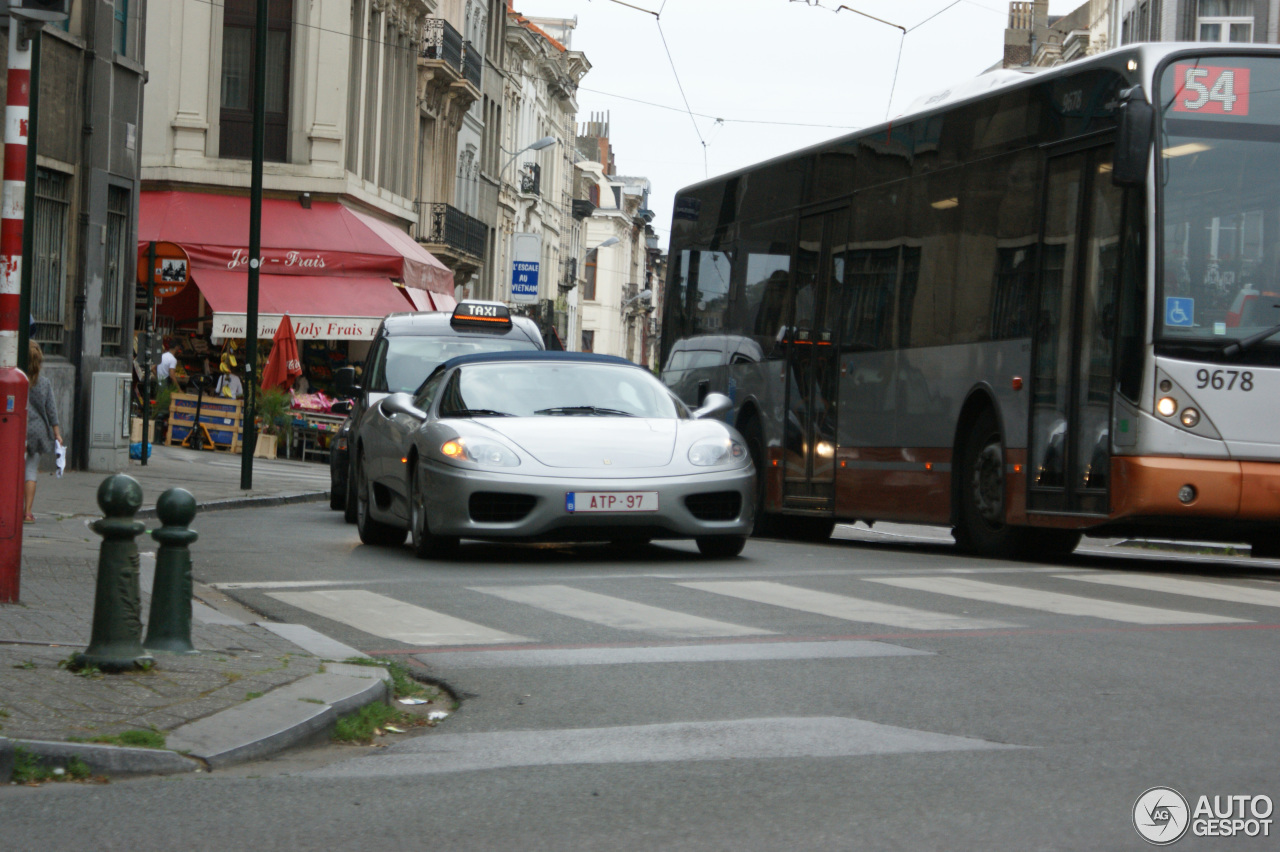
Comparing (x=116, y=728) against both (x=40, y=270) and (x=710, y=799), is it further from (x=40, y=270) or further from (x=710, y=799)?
(x=40, y=270)

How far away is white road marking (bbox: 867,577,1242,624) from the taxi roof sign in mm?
7978

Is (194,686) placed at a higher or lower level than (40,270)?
lower

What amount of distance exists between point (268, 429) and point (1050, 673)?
25.3 metres

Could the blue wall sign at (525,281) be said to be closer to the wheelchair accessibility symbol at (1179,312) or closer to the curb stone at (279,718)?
the wheelchair accessibility symbol at (1179,312)

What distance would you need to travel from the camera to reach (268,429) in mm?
31375

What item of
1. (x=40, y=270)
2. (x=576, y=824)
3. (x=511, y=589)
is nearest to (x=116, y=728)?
(x=576, y=824)

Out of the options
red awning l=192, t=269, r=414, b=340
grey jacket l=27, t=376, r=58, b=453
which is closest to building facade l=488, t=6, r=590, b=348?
red awning l=192, t=269, r=414, b=340

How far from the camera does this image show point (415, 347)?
18.2m

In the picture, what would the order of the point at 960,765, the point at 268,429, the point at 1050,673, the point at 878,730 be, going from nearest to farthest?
the point at 960,765, the point at 878,730, the point at 1050,673, the point at 268,429

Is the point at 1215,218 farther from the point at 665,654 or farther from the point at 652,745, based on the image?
the point at 652,745

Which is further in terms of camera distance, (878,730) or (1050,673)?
(1050,673)

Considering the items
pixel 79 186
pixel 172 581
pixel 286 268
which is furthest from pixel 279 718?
pixel 286 268

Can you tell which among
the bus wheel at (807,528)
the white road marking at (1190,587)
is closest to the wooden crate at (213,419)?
the bus wheel at (807,528)

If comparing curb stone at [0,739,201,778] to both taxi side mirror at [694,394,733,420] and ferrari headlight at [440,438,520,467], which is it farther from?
taxi side mirror at [694,394,733,420]
